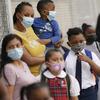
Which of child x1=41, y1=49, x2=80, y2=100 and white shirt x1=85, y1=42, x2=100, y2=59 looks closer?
child x1=41, y1=49, x2=80, y2=100

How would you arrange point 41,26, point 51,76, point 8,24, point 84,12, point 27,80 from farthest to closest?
point 84,12 → point 8,24 → point 41,26 → point 51,76 → point 27,80

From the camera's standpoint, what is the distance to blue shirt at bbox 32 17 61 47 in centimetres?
472

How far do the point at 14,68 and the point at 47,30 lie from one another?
3.36 ft

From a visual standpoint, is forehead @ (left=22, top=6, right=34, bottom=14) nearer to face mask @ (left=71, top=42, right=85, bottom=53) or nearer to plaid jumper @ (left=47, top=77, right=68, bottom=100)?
face mask @ (left=71, top=42, right=85, bottom=53)

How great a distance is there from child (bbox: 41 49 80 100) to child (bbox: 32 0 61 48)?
0.58 m

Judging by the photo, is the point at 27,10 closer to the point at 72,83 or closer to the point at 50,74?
the point at 50,74

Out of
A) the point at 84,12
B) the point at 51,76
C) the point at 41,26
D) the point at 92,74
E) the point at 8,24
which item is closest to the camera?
the point at 51,76

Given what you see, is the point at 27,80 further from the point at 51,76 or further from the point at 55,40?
the point at 55,40

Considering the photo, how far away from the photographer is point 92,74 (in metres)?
4.45

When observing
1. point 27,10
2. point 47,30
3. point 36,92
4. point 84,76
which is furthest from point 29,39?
point 36,92

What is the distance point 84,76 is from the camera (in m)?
4.40

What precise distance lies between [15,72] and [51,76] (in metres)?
0.42

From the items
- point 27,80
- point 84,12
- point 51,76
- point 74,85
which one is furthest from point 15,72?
point 84,12


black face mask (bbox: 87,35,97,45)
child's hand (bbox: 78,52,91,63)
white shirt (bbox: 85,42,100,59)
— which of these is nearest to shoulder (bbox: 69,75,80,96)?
child's hand (bbox: 78,52,91,63)
